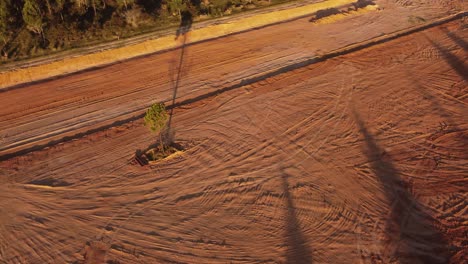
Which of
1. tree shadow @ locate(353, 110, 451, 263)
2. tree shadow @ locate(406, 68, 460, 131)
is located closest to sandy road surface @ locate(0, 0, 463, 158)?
tree shadow @ locate(406, 68, 460, 131)

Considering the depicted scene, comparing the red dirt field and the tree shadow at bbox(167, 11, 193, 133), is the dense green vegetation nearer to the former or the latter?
the tree shadow at bbox(167, 11, 193, 133)

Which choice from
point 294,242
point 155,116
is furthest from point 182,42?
point 294,242

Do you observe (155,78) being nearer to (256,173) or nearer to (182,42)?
(182,42)

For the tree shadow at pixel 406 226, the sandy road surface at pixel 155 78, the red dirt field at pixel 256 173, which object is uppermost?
the sandy road surface at pixel 155 78

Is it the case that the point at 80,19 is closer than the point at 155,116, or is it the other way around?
the point at 155,116

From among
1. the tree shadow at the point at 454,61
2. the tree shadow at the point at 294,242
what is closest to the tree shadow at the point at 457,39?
the tree shadow at the point at 454,61

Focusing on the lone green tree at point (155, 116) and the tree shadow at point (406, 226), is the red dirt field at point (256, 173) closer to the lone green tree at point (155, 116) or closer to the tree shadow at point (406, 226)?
the tree shadow at point (406, 226)
